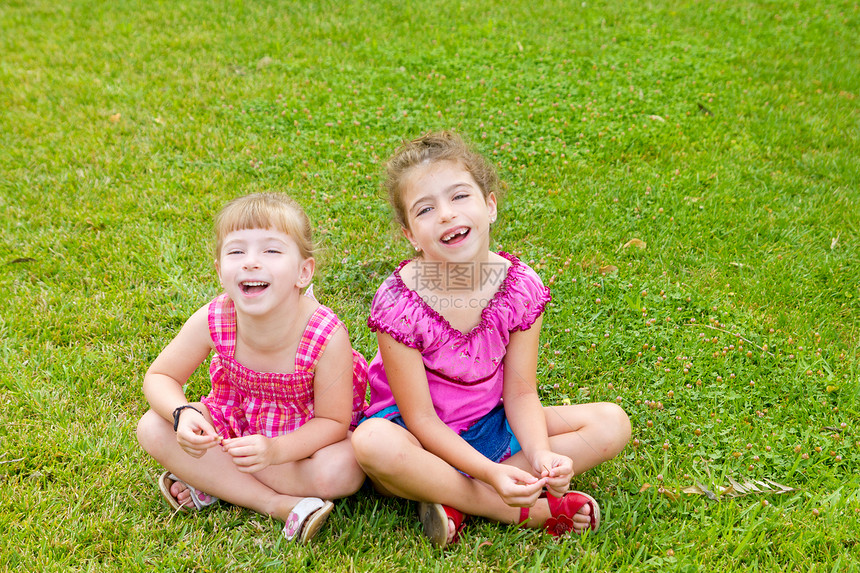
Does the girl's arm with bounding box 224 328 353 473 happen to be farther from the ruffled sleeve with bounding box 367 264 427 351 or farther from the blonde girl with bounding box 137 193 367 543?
the ruffled sleeve with bounding box 367 264 427 351

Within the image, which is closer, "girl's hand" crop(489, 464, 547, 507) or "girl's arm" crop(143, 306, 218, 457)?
"girl's hand" crop(489, 464, 547, 507)

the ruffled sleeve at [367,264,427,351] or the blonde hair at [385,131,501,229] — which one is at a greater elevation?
the blonde hair at [385,131,501,229]

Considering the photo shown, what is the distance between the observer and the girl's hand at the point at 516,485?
2.27 metres

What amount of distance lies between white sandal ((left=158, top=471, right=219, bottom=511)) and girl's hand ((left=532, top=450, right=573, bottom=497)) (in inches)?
46.8

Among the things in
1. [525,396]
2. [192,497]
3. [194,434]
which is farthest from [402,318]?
[192,497]

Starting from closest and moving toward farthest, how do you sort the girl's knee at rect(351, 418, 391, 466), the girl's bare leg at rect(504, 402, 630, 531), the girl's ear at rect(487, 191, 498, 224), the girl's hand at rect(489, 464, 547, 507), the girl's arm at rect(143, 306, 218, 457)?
the girl's hand at rect(489, 464, 547, 507)
the girl's knee at rect(351, 418, 391, 466)
the girl's arm at rect(143, 306, 218, 457)
the girl's bare leg at rect(504, 402, 630, 531)
the girl's ear at rect(487, 191, 498, 224)

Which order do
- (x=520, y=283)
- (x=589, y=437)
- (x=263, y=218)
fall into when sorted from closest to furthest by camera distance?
(x=263, y=218)
(x=589, y=437)
(x=520, y=283)

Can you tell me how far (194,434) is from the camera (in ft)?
7.50

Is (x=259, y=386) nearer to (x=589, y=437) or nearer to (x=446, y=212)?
(x=446, y=212)

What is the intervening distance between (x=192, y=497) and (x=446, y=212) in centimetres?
138

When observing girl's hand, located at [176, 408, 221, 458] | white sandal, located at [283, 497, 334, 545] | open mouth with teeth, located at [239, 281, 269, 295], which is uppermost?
open mouth with teeth, located at [239, 281, 269, 295]

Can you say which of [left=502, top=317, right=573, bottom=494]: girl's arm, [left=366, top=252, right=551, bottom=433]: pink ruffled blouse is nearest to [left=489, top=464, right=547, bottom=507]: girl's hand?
[left=502, top=317, right=573, bottom=494]: girl's arm

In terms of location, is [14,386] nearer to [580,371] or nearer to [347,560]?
[347,560]

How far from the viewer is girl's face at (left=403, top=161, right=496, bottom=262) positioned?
2.51m
